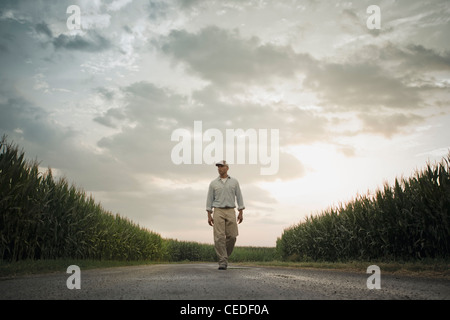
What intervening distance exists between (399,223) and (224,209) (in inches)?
265

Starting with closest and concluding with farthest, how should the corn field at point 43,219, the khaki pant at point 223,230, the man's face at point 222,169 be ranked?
the khaki pant at point 223,230, the man's face at point 222,169, the corn field at point 43,219

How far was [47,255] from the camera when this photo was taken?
12781mm

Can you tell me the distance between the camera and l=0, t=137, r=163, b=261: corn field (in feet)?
35.8

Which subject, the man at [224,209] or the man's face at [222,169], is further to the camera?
the man's face at [222,169]

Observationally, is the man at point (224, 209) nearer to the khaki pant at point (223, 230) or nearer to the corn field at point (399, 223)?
the khaki pant at point (223, 230)

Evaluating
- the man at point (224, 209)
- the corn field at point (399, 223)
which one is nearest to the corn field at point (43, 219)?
the man at point (224, 209)

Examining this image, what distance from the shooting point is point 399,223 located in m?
12.7

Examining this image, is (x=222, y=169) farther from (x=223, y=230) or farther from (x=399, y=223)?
(x=399, y=223)

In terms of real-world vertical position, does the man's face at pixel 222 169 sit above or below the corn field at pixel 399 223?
above

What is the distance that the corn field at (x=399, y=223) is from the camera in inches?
453

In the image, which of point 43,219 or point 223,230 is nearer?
point 223,230

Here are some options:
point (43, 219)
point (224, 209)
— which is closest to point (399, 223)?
point (224, 209)

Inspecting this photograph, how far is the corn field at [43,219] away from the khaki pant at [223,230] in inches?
234
